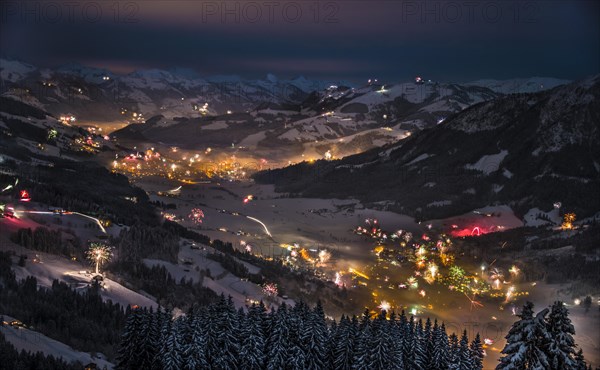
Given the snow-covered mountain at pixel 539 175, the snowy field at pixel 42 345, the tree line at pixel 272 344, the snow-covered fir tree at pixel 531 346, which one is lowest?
the snowy field at pixel 42 345

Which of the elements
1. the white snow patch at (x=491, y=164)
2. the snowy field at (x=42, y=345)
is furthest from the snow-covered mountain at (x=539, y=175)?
the snowy field at (x=42, y=345)

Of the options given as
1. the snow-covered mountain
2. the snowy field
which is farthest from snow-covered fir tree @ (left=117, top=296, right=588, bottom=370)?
the snow-covered mountain

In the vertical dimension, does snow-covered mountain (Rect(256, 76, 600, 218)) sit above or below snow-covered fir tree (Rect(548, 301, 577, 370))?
above

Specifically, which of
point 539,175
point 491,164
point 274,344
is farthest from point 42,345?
point 491,164

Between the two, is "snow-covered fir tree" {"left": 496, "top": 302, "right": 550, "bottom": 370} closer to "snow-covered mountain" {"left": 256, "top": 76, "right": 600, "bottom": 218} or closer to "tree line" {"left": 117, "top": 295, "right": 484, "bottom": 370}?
"tree line" {"left": 117, "top": 295, "right": 484, "bottom": 370}

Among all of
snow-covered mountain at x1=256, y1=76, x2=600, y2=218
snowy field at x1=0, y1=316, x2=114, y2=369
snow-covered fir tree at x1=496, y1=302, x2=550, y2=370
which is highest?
snow-covered mountain at x1=256, y1=76, x2=600, y2=218

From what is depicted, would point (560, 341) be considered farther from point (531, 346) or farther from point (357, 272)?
point (357, 272)

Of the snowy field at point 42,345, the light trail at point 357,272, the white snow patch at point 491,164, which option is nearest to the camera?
the snowy field at point 42,345

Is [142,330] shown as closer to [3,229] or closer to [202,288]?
[202,288]

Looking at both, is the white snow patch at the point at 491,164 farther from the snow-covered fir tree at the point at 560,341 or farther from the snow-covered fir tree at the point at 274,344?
the snow-covered fir tree at the point at 560,341

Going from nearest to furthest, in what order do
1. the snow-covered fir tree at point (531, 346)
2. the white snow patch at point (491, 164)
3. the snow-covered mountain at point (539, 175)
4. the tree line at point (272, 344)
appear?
the snow-covered fir tree at point (531, 346) < the tree line at point (272, 344) < the snow-covered mountain at point (539, 175) < the white snow patch at point (491, 164)

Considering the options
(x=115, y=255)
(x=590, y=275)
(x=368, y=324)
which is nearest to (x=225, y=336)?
(x=368, y=324)
